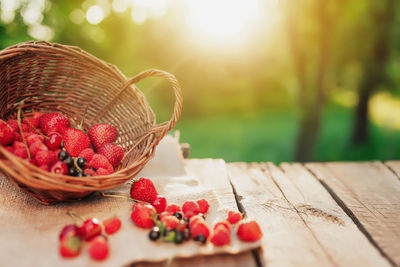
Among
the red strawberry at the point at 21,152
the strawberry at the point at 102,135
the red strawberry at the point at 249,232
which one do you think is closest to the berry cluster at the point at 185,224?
the red strawberry at the point at 249,232

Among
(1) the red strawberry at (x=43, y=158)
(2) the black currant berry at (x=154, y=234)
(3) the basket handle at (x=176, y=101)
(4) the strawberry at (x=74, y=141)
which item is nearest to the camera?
(2) the black currant berry at (x=154, y=234)

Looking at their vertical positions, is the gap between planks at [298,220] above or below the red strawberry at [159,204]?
below

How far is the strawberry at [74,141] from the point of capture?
155 centimetres

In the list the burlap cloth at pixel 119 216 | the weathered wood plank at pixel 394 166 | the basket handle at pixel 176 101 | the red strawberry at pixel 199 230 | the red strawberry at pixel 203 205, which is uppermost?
the basket handle at pixel 176 101

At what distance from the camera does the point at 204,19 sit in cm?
413

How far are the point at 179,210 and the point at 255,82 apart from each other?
16.8 ft

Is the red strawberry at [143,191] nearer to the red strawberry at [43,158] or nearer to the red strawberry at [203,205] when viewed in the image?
the red strawberry at [203,205]

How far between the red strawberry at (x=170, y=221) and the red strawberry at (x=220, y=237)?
0.42 feet

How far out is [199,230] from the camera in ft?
4.09

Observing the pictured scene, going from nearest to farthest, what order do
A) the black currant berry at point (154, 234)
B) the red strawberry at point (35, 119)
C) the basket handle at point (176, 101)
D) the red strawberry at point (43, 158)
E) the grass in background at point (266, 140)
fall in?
1. the black currant berry at point (154, 234)
2. the red strawberry at point (43, 158)
3. the basket handle at point (176, 101)
4. the red strawberry at point (35, 119)
5. the grass in background at point (266, 140)

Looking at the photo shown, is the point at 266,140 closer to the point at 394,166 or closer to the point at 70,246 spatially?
the point at 394,166

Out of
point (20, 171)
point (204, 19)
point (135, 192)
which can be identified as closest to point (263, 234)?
point (135, 192)

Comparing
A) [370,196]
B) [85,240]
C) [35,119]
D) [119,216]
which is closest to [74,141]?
[35,119]

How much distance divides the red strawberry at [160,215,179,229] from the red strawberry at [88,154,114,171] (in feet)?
1.04
